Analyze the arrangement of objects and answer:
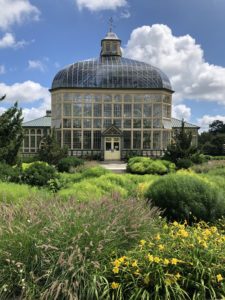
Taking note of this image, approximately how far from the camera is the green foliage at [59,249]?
3.01 m

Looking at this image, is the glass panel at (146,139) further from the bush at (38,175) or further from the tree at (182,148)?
the bush at (38,175)

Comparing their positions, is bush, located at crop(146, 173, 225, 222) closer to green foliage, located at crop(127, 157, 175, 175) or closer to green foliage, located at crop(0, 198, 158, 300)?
green foliage, located at crop(0, 198, 158, 300)

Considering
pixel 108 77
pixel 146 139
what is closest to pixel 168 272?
pixel 146 139

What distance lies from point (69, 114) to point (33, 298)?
33.0 m

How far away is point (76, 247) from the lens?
304cm

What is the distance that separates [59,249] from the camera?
3.18 metres

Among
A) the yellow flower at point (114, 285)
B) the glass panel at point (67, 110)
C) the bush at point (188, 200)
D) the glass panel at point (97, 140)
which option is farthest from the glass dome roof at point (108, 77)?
the yellow flower at point (114, 285)

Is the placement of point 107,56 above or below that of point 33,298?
above

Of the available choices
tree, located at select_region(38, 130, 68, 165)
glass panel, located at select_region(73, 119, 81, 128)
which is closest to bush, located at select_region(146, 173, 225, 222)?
tree, located at select_region(38, 130, 68, 165)

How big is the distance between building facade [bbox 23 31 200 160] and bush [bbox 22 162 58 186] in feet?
79.3

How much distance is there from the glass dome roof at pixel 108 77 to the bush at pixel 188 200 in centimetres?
3040

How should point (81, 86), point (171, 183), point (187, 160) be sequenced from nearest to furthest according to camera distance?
point (171, 183) < point (187, 160) < point (81, 86)

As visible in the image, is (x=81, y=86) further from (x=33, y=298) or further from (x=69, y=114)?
(x=33, y=298)

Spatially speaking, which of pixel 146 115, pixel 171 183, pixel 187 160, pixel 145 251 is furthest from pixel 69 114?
pixel 145 251
